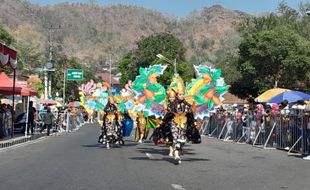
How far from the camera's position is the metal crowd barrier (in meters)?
19.1

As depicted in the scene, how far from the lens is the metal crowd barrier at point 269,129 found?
19109mm

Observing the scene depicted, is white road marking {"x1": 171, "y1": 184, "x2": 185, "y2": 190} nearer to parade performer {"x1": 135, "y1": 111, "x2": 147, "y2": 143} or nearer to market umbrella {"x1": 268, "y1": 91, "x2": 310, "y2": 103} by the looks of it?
parade performer {"x1": 135, "y1": 111, "x2": 147, "y2": 143}

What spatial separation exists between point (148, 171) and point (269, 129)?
1082cm

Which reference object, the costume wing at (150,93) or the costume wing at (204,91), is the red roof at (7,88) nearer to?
the costume wing at (150,93)

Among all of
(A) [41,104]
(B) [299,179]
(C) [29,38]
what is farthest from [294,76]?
(C) [29,38]

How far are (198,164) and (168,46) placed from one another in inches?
2616

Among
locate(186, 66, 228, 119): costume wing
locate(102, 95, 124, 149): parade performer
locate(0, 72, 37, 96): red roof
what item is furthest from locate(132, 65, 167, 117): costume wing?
locate(0, 72, 37, 96): red roof

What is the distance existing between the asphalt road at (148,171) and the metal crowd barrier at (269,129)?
0.99m

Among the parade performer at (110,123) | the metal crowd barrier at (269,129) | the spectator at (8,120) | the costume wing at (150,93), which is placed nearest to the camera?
the costume wing at (150,93)

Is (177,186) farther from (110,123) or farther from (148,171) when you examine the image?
(110,123)

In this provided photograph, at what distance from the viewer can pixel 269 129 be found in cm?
2288

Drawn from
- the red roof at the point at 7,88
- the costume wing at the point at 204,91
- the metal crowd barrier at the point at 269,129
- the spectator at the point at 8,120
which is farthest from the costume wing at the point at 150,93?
the red roof at the point at 7,88

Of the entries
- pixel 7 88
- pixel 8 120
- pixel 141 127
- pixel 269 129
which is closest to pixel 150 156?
pixel 141 127

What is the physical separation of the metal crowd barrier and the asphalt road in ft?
3.24
